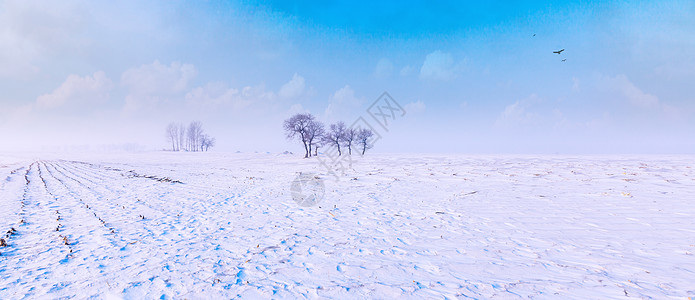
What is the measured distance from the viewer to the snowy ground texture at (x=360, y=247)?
4.05 metres

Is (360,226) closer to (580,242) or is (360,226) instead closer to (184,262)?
(184,262)

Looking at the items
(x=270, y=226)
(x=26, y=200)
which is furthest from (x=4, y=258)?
(x=26, y=200)

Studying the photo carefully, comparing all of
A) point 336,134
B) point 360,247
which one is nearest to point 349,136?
point 336,134

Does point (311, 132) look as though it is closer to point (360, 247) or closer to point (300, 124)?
point (300, 124)

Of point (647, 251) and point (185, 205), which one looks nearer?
point (647, 251)

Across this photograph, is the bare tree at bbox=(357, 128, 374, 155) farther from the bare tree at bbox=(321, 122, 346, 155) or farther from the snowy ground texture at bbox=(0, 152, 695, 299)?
the snowy ground texture at bbox=(0, 152, 695, 299)

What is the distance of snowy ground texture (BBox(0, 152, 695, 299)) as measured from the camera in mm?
4051

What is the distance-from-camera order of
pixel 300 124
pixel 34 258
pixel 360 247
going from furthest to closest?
pixel 300 124 < pixel 360 247 < pixel 34 258

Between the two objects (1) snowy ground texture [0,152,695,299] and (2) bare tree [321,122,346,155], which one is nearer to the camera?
(1) snowy ground texture [0,152,695,299]

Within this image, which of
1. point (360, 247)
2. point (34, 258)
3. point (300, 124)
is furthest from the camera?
point (300, 124)

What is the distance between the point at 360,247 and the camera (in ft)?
19.3

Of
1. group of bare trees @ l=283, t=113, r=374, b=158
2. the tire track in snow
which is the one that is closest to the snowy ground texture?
the tire track in snow

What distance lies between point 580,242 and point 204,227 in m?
9.20

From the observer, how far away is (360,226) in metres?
7.60
